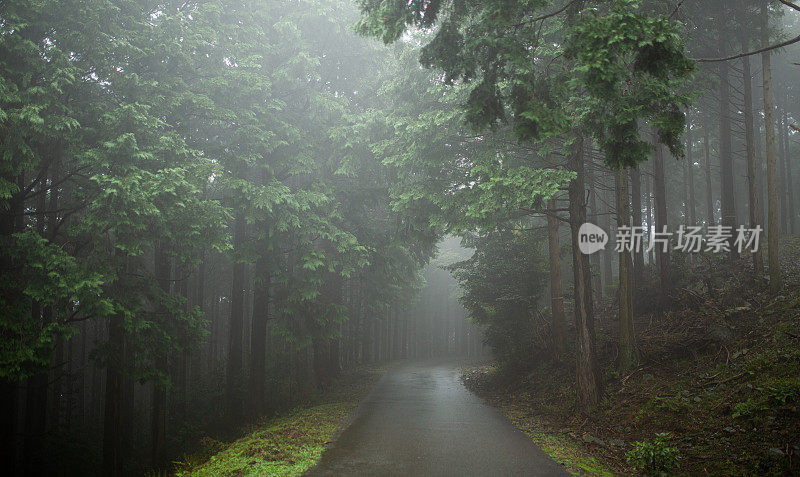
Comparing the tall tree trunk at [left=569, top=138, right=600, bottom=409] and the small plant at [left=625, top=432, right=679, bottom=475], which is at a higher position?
the tall tree trunk at [left=569, top=138, right=600, bottom=409]

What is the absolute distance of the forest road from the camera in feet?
21.1

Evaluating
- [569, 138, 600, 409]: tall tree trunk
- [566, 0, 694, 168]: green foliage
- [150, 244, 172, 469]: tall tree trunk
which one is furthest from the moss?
[566, 0, 694, 168]: green foliage

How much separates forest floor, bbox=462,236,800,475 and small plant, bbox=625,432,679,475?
0.13 ft

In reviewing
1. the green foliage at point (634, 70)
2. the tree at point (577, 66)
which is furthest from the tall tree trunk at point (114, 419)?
the green foliage at point (634, 70)

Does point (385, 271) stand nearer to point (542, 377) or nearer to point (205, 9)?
point (542, 377)

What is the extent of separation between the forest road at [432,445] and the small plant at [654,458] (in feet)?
3.57

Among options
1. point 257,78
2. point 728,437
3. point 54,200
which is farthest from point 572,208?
point 54,200

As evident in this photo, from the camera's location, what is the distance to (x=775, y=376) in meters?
7.36

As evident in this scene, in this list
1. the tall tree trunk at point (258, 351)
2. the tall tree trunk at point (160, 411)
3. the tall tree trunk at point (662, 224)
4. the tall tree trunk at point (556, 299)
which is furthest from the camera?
the tall tree trunk at point (258, 351)

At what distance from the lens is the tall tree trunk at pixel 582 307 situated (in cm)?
984

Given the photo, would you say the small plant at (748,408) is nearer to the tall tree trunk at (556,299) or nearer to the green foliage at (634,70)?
the green foliage at (634,70)

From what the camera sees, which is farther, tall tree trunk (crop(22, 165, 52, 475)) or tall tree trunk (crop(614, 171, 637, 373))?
tall tree trunk (crop(22, 165, 52, 475))

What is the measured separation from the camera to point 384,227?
64.7 ft

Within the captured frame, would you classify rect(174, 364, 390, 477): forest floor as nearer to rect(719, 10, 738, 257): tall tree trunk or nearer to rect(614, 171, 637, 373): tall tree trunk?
rect(614, 171, 637, 373): tall tree trunk
